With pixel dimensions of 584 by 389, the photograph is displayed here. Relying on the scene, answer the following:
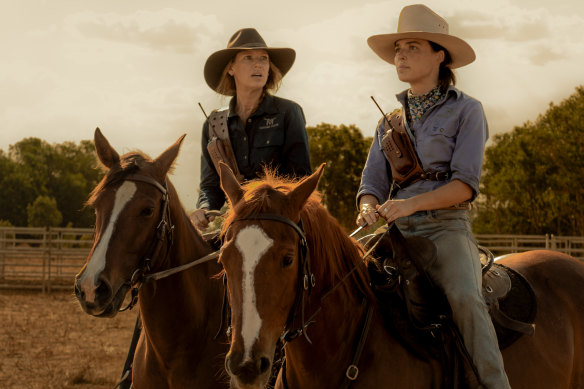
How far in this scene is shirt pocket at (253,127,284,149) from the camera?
515 centimetres

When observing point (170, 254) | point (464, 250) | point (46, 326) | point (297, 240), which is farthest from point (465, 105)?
point (46, 326)

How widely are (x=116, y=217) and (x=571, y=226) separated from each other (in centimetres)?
3888

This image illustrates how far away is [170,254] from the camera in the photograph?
4445 millimetres

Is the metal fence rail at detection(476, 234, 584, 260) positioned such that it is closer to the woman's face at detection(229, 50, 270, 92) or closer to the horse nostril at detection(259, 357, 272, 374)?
the woman's face at detection(229, 50, 270, 92)

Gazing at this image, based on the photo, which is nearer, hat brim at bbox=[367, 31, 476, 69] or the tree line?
hat brim at bbox=[367, 31, 476, 69]

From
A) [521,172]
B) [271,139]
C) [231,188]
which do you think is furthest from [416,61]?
[521,172]

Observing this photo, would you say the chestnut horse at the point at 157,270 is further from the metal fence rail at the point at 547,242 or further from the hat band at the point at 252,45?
the metal fence rail at the point at 547,242

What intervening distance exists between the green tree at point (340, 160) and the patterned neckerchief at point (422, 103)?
26.7 m

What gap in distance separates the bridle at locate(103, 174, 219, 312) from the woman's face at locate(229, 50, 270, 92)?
1.23 meters

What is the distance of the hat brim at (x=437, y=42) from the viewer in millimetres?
4234

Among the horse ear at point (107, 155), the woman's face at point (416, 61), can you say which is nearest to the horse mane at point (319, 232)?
the woman's face at point (416, 61)

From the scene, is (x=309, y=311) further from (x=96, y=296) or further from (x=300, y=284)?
(x=96, y=296)

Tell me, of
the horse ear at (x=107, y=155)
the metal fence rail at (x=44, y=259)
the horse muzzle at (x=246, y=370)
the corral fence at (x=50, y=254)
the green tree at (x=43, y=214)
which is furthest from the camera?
the green tree at (x=43, y=214)

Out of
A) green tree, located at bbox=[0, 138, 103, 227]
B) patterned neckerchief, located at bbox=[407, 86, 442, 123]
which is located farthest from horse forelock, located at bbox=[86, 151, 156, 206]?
green tree, located at bbox=[0, 138, 103, 227]
